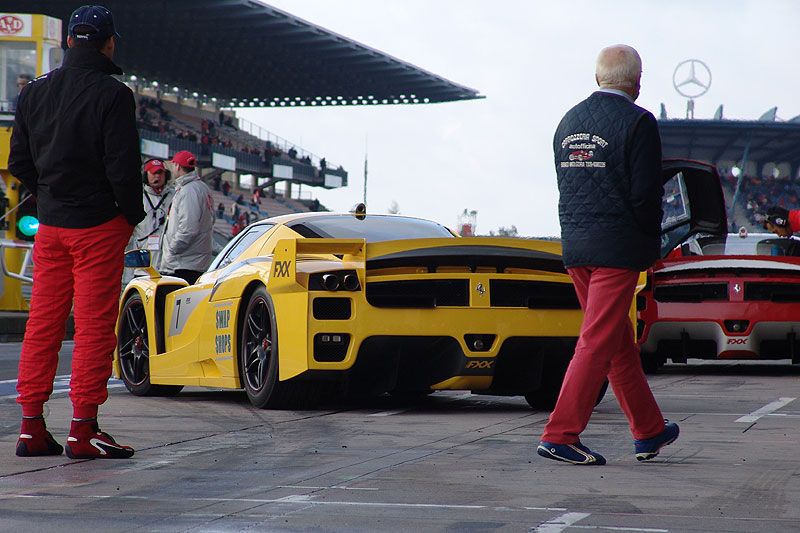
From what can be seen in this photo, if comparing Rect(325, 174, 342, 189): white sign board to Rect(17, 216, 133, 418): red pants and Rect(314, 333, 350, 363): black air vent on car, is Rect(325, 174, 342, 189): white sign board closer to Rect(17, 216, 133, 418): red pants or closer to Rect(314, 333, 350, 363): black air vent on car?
Rect(314, 333, 350, 363): black air vent on car

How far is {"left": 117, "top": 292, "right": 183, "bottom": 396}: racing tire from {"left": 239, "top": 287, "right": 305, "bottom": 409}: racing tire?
4.21 ft

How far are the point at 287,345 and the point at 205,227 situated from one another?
247cm

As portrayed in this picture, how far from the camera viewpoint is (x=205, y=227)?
892 cm

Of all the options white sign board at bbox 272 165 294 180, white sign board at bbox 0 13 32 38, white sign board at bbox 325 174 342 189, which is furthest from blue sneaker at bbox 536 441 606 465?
white sign board at bbox 325 174 342 189

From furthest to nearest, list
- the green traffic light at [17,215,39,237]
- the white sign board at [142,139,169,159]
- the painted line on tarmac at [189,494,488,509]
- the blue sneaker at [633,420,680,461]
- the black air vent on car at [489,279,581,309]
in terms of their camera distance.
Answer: the white sign board at [142,139,169,159] → the green traffic light at [17,215,39,237] → the black air vent on car at [489,279,581,309] → the blue sneaker at [633,420,680,461] → the painted line on tarmac at [189,494,488,509]

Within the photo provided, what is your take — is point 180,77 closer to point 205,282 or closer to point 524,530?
point 205,282

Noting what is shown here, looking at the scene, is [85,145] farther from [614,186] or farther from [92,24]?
[614,186]

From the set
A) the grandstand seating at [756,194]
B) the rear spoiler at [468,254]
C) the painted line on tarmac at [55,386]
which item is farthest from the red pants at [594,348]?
the grandstand seating at [756,194]

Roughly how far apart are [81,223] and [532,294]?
2.73 metres

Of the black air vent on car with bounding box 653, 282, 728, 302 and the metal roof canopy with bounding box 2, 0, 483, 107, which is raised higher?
the metal roof canopy with bounding box 2, 0, 483, 107

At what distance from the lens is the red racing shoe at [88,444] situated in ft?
16.5

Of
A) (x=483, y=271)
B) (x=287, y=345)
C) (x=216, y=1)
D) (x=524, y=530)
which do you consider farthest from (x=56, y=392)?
(x=216, y=1)

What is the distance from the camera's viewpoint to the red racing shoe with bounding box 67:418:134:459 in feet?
16.5

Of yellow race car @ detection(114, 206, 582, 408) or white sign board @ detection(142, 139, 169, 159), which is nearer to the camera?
yellow race car @ detection(114, 206, 582, 408)
